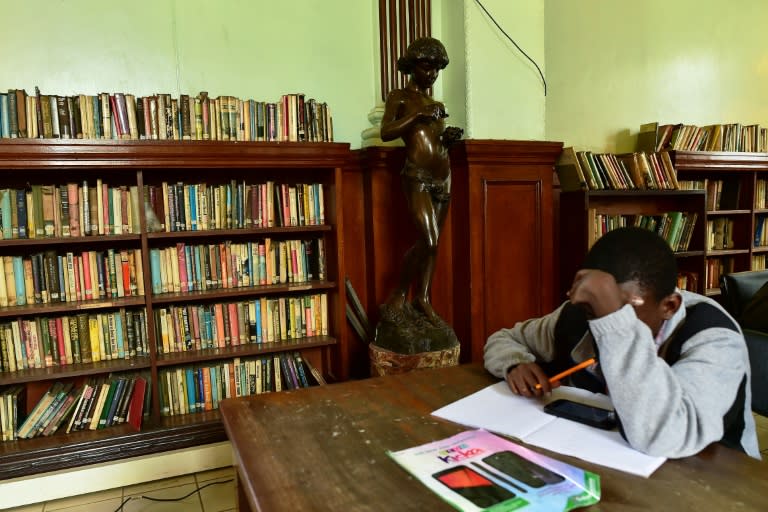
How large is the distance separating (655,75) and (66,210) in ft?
12.8

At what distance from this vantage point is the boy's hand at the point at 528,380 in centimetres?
103

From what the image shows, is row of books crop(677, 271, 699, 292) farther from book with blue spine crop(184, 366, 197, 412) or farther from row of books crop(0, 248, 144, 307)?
row of books crop(0, 248, 144, 307)

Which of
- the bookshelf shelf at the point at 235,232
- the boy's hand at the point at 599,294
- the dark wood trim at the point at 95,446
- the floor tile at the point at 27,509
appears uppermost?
the bookshelf shelf at the point at 235,232

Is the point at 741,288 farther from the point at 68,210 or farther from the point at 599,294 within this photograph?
the point at 68,210

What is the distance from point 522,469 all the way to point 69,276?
7.34 feet

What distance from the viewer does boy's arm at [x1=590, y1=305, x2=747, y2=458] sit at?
2.56 ft

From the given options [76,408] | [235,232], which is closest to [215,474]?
[76,408]

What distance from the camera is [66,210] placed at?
2318 mm

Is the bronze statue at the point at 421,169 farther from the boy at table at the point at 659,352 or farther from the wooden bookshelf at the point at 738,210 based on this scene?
the wooden bookshelf at the point at 738,210

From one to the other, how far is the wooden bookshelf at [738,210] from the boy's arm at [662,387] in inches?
130

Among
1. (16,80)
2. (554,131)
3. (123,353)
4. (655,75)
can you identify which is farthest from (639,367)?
(655,75)

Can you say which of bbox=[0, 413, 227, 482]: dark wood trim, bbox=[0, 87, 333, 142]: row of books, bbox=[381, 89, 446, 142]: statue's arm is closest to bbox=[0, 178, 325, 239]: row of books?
bbox=[0, 87, 333, 142]: row of books

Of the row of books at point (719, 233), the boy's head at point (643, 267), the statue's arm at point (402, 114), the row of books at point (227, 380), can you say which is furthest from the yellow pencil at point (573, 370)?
the row of books at point (719, 233)

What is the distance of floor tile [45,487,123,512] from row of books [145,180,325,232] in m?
1.11
